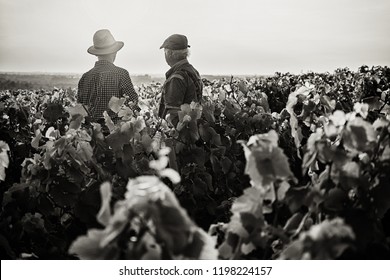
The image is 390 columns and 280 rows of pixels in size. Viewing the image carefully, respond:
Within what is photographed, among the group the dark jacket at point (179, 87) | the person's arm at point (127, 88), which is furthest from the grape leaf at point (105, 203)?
the person's arm at point (127, 88)

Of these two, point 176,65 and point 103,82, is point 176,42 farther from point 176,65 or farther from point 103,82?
point 103,82

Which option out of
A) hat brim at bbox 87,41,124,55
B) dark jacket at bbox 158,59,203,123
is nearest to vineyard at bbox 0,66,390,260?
dark jacket at bbox 158,59,203,123

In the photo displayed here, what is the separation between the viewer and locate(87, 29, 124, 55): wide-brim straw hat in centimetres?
414

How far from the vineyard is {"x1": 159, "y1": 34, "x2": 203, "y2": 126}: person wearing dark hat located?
1.04 feet

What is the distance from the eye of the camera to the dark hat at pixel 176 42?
3957mm

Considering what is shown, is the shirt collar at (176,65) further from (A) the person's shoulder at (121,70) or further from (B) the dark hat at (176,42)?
(A) the person's shoulder at (121,70)

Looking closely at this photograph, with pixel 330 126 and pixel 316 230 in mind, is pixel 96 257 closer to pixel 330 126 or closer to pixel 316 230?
pixel 316 230

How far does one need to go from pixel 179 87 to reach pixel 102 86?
645mm

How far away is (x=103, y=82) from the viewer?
3951 millimetres

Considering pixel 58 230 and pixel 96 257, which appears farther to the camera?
pixel 58 230

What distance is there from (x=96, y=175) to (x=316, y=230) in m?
1.56

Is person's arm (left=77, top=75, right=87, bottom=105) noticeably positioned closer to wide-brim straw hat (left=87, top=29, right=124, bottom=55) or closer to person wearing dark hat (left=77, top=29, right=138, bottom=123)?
person wearing dark hat (left=77, top=29, right=138, bottom=123)
